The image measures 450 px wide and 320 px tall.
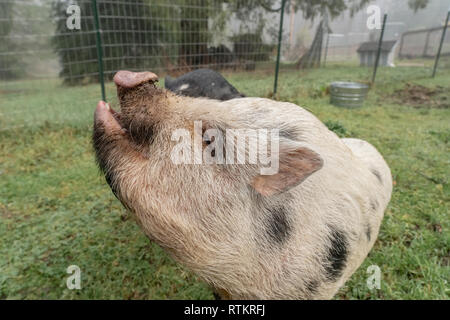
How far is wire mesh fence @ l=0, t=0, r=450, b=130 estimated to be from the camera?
611 cm

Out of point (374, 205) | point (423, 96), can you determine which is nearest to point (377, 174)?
point (374, 205)

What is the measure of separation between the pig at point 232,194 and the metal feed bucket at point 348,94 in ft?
20.6

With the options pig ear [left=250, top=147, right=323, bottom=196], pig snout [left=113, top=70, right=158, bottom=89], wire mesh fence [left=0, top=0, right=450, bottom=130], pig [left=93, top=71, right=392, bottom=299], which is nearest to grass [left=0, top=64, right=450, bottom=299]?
wire mesh fence [left=0, top=0, right=450, bottom=130]

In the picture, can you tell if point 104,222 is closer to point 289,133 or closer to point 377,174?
point 289,133

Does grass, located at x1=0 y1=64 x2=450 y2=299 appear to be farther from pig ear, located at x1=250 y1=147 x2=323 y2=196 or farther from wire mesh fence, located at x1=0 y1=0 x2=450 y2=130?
pig ear, located at x1=250 y1=147 x2=323 y2=196

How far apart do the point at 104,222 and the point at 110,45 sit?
420cm

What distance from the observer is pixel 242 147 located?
1318 millimetres

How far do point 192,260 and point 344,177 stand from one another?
970mm

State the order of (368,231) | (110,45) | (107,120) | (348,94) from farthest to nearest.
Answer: (348,94) < (110,45) < (368,231) < (107,120)

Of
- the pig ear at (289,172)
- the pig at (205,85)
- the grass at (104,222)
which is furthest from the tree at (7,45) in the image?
the pig ear at (289,172)

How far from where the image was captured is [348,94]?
720cm

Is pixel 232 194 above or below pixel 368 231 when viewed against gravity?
above

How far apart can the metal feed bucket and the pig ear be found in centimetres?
666
